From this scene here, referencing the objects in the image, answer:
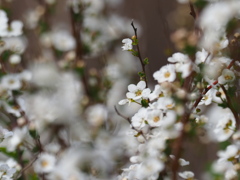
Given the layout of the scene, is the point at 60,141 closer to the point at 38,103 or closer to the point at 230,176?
the point at 38,103

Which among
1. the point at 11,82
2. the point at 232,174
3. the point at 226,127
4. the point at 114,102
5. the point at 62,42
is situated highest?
the point at 62,42

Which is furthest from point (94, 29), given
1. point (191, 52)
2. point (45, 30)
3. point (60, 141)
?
point (191, 52)

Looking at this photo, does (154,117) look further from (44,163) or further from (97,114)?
(97,114)

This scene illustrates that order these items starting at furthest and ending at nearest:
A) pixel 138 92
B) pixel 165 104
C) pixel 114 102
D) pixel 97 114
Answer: pixel 114 102 < pixel 97 114 < pixel 138 92 < pixel 165 104

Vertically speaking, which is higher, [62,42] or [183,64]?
[62,42]

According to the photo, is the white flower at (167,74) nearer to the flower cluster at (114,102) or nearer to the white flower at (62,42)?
the flower cluster at (114,102)

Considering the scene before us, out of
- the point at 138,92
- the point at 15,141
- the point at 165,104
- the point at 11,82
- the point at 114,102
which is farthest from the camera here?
the point at 114,102

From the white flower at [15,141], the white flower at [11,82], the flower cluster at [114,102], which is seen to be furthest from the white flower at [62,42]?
the white flower at [15,141]

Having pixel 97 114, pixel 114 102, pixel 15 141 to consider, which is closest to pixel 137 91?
pixel 15 141
